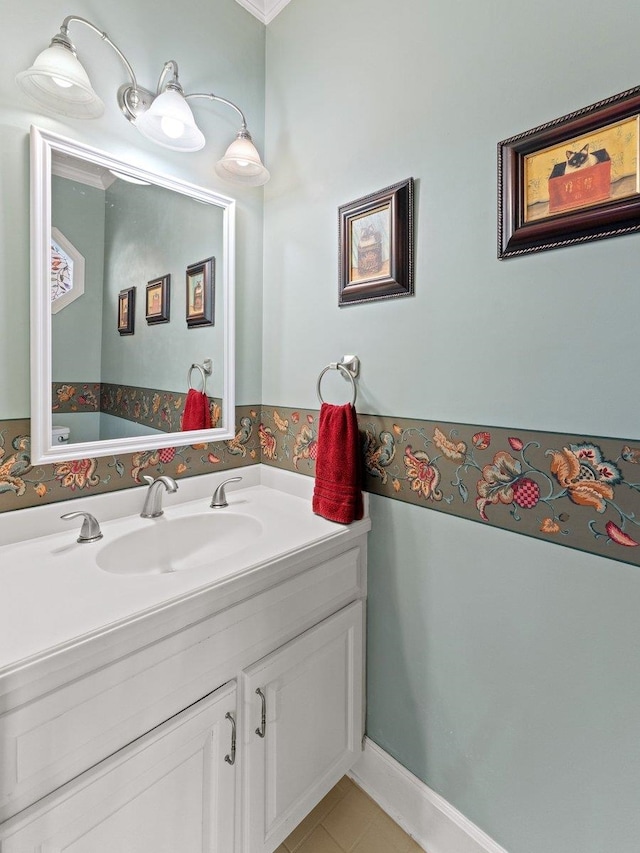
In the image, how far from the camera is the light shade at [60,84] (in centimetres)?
97

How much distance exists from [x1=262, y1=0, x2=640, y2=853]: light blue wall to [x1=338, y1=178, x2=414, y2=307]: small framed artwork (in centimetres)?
4

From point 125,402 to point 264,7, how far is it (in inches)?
59.4

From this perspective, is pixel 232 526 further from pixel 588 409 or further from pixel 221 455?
pixel 588 409

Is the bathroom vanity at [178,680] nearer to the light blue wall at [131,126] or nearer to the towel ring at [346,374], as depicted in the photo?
the towel ring at [346,374]

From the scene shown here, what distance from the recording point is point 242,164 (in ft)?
4.43

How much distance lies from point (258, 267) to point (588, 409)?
122 centimetres

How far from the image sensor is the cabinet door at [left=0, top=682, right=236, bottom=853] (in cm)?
69

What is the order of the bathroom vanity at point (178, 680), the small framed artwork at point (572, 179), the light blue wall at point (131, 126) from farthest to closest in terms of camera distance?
the light blue wall at point (131, 126) < the small framed artwork at point (572, 179) < the bathroom vanity at point (178, 680)

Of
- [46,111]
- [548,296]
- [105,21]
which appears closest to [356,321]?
[548,296]

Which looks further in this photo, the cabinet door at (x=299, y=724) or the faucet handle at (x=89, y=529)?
the faucet handle at (x=89, y=529)

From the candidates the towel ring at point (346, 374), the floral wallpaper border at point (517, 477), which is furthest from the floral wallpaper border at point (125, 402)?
the floral wallpaper border at point (517, 477)

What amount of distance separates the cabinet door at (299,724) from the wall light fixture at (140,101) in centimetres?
144

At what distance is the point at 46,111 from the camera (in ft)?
3.47

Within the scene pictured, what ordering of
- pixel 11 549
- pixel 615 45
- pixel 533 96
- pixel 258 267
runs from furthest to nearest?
pixel 258 267 < pixel 11 549 < pixel 533 96 < pixel 615 45
